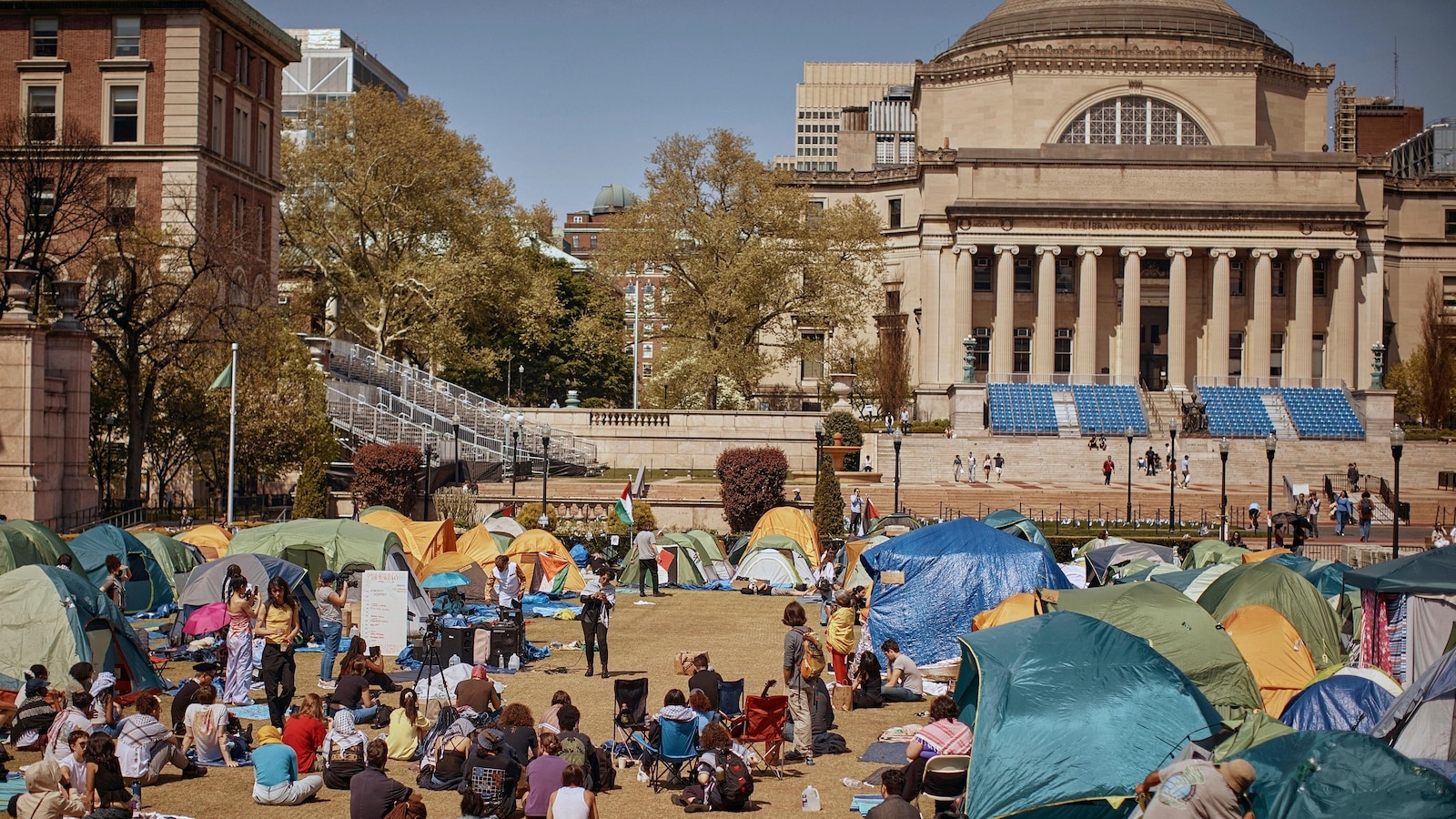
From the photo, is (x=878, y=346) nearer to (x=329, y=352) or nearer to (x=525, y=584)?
(x=329, y=352)

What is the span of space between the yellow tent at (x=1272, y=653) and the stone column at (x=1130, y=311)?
52.9m

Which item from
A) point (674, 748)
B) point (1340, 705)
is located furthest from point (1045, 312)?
point (674, 748)

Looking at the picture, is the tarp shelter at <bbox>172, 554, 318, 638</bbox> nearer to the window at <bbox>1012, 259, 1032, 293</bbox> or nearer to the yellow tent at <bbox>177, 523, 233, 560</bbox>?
the yellow tent at <bbox>177, 523, 233, 560</bbox>

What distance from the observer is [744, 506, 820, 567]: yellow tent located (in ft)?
118

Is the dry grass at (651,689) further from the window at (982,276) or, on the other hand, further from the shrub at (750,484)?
the window at (982,276)

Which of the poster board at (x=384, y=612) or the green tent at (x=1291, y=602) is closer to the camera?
the green tent at (x=1291, y=602)

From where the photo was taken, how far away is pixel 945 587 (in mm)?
23672

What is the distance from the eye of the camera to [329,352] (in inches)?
2109

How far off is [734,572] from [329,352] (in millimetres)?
23842

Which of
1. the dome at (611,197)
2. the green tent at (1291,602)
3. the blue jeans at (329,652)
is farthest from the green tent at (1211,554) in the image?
the dome at (611,197)

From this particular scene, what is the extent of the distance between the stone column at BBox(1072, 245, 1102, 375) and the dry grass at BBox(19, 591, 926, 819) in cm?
4214

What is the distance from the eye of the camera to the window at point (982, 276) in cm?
7469

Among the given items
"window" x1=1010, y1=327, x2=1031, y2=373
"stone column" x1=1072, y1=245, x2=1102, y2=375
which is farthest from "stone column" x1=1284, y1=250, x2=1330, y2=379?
"window" x1=1010, y1=327, x2=1031, y2=373

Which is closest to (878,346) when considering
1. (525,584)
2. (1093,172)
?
(1093,172)
